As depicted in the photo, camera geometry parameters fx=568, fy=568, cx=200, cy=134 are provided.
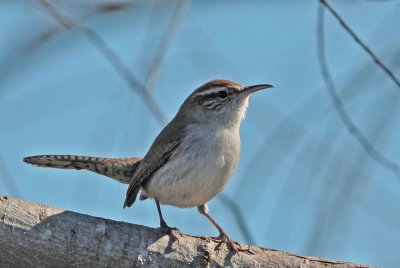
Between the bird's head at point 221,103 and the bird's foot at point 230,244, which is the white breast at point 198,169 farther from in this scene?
the bird's foot at point 230,244

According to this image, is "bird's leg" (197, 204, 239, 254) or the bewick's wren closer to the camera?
"bird's leg" (197, 204, 239, 254)

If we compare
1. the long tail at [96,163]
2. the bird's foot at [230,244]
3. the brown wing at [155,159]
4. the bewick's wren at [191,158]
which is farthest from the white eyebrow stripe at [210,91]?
the bird's foot at [230,244]

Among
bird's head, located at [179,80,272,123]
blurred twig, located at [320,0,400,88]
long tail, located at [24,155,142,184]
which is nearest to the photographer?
blurred twig, located at [320,0,400,88]

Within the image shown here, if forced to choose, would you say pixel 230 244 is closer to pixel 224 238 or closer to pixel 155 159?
pixel 224 238

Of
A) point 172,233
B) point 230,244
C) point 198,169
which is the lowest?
point 230,244

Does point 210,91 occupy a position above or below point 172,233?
above

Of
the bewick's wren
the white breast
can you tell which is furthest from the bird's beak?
the white breast

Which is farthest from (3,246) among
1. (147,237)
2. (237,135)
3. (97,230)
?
(237,135)

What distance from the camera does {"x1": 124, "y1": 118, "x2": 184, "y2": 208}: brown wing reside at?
4.48m

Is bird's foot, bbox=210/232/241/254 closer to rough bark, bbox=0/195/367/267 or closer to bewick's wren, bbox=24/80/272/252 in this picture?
rough bark, bbox=0/195/367/267

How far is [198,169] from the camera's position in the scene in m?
4.22

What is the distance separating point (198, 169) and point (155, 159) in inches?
17.7

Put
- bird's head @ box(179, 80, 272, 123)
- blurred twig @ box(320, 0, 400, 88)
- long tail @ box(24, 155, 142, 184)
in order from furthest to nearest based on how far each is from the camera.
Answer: bird's head @ box(179, 80, 272, 123), long tail @ box(24, 155, 142, 184), blurred twig @ box(320, 0, 400, 88)

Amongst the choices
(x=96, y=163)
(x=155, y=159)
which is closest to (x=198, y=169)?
(x=155, y=159)
